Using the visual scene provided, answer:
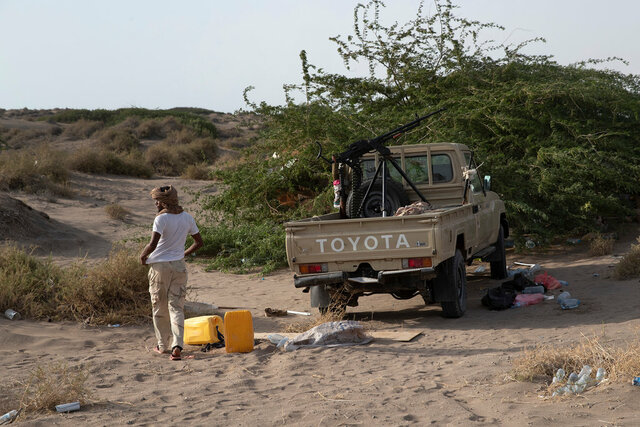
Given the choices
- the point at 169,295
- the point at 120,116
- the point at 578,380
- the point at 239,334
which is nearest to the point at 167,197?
the point at 169,295

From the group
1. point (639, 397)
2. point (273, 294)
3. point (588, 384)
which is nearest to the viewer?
point (639, 397)

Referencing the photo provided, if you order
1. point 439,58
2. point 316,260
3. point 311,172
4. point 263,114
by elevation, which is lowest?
point 316,260

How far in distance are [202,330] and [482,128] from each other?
880 centimetres

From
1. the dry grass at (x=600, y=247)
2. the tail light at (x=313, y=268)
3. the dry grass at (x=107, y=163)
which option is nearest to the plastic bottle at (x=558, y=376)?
the tail light at (x=313, y=268)

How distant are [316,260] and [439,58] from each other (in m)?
9.06

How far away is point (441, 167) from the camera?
979 cm

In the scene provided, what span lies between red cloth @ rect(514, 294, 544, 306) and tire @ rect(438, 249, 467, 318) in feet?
2.74

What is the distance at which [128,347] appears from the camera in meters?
7.50

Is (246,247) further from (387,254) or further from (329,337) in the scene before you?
(329,337)

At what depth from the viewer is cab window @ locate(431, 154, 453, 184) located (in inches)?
385

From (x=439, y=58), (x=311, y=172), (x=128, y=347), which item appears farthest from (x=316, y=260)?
(x=439, y=58)

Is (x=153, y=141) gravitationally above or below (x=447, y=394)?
above

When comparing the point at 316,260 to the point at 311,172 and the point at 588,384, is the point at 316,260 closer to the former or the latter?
the point at 588,384

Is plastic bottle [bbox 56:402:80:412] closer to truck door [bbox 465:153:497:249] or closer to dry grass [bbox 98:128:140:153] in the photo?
truck door [bbox 465:153:497:249]
